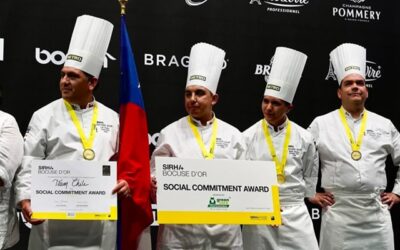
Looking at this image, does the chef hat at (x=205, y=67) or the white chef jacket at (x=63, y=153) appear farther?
the chef hat at (x=205, y=67)

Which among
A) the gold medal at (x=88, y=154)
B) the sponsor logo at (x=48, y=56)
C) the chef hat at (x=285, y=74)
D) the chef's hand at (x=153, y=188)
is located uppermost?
the sponsor logo at (x=48, y=56)

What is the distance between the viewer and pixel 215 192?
3.01 m

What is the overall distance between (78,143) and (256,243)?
3.96ft

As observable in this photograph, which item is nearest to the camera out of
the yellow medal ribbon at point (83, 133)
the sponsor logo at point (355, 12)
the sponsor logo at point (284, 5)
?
the yellow medal ribbon at point (83, 133)

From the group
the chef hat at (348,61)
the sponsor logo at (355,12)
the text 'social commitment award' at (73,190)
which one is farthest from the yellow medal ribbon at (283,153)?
the sponsor logo at (355,12)

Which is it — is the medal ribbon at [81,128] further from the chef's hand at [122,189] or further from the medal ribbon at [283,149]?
the medal ribbon at [283,149]

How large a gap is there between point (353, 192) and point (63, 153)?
1.86m

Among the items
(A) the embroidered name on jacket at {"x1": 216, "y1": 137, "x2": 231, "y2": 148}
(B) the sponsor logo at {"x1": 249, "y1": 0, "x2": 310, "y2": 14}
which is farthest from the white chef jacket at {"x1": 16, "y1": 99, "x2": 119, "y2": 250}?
(B) the sponsor logo at {"x1": 249, "y1": 0, "x2": 310, "y2": 14}

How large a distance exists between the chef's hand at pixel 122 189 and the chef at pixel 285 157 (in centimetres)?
89

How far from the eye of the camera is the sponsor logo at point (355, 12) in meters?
4.67

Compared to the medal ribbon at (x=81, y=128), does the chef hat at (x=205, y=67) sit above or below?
above

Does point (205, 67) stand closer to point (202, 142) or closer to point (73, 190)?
point (202, 142)

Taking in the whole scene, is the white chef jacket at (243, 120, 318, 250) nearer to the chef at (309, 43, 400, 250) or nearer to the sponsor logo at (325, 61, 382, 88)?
the chef at (309, 43, 400, 250)

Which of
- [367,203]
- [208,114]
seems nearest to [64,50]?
[208,114]
